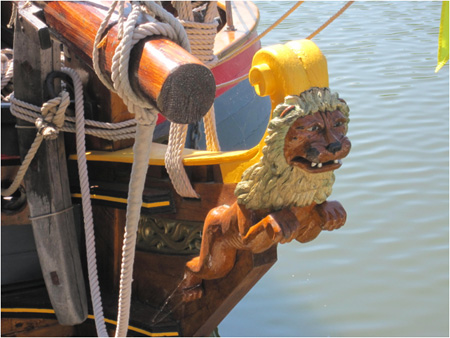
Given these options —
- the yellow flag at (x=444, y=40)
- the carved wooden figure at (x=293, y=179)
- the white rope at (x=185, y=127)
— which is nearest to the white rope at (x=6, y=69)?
the white rope at (x=185, y=127)

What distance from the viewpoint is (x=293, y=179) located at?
6.55 feet

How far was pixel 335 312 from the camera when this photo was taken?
354cm

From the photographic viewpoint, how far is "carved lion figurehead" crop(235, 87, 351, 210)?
193cm

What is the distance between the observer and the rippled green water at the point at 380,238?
3.51 meters

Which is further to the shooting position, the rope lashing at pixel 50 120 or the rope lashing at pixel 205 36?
the rope lashing at pixel 205 36

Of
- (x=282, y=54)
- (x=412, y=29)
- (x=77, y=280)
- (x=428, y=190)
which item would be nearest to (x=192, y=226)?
(x=77, y=280)

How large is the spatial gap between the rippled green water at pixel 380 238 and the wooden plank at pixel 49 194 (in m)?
1.15

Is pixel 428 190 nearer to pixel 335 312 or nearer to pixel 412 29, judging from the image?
pixel 335 312

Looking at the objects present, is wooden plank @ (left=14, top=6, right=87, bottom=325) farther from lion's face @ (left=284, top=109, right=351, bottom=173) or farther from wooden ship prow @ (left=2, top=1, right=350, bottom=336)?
lion's face @ (left=284, top=109, right=351, bottom=173)

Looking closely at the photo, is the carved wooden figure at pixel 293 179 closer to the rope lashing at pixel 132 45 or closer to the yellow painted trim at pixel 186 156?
the yellow painted trim at pixel 186 156

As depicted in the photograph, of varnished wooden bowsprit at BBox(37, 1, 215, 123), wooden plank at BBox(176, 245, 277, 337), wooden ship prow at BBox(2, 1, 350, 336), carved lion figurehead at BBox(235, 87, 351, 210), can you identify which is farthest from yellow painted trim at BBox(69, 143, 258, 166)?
varnished wooden bowsprit at BBox(37, 1, 215, 123)

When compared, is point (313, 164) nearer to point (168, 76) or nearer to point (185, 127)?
point (185, 127)

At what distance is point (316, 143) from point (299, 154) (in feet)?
0.17

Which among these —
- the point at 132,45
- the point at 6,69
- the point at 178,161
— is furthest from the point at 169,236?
the point at 132,45
